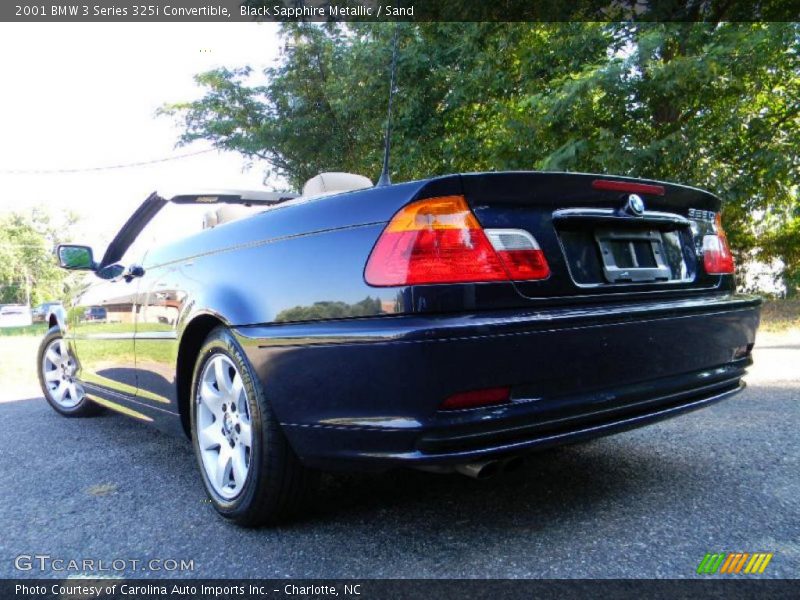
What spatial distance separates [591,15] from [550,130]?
1780mm

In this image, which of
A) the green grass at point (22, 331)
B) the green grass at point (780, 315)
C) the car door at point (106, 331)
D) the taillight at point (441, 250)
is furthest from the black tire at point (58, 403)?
the green grass at point (22, 331)

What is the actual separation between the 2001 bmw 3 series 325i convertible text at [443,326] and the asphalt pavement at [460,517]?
0.79 ft

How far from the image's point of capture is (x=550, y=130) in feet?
31.1

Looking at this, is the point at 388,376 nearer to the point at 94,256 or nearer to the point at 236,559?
the point at 236,559

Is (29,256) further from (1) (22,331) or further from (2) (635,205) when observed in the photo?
(2) (635,205)

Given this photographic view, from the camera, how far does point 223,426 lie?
8.00ft

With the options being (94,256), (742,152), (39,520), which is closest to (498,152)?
(742,152)

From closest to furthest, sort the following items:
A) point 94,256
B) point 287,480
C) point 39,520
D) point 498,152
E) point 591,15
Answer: point 287,480
point 39,520
point 94,256
point 591,15
point 498,152

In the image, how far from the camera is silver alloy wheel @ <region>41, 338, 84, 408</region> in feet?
14.8

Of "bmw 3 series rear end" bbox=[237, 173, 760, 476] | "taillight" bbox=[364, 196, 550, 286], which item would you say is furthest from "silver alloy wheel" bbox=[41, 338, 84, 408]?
"taillight" bbox=[364, 196, 550, 286]

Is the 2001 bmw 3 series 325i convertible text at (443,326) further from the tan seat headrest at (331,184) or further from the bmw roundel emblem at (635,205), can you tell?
the tan seat headrest at (331,184)

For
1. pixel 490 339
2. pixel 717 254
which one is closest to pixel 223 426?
pixel 490 339

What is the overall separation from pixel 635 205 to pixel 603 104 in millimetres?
7385

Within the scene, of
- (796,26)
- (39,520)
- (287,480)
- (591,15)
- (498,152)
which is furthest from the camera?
(498,152)
